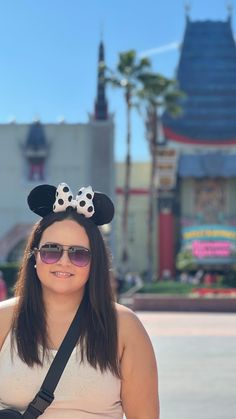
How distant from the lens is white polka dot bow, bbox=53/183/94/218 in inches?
115

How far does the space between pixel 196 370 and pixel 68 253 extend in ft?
25.3

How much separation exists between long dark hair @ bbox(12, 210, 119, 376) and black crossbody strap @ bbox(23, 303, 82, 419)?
0.04 metres

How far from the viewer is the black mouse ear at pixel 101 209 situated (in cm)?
302

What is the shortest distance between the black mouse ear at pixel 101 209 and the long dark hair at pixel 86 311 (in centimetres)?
6

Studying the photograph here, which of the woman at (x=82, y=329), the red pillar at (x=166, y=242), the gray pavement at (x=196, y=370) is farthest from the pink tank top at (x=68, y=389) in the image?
the red pillar at (x=166, y=242)

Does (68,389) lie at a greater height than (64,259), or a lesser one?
lesser

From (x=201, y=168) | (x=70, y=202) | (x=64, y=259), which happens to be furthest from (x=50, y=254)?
(x=201, y=168)

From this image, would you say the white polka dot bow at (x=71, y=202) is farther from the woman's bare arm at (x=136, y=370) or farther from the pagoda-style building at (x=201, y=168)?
the pagoda-style building at (x=201, y=168)

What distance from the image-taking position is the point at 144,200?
175 ft

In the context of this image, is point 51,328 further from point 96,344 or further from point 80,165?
point 80,165

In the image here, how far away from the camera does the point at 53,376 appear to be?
2.65 m

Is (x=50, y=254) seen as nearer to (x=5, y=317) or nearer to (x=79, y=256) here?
(x=79, y=256)

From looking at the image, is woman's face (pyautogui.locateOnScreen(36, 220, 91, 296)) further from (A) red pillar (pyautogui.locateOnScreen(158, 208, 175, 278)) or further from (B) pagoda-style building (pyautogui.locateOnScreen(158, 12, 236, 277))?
(A) red pillar (pyautogui.locateOnScreen(158, 208, 175, 278))

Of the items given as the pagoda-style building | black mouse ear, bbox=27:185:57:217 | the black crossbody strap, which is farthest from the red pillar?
the black crossbody strap
